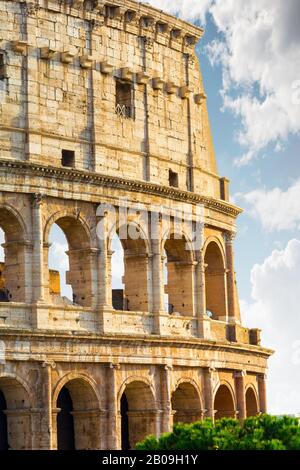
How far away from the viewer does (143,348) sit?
5831 cm

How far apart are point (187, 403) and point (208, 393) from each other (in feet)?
2.73

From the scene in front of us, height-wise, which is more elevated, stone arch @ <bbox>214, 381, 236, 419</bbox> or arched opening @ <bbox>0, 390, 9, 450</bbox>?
stone arch @ <bbox>214, 381, 236, 419</bbox>

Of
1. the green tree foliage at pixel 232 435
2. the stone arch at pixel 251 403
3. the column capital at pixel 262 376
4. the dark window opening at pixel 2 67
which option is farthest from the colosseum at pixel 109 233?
the green tree foliage at pixel 232 435

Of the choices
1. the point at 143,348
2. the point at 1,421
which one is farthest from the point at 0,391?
the point at 143,348

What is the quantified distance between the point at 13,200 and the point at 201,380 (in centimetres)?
1090

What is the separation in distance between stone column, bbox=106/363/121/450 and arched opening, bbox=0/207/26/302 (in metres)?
4.10

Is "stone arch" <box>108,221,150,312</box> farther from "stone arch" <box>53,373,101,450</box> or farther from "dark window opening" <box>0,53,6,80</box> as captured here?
"dark window opening" <box>0,53,6,80</box>

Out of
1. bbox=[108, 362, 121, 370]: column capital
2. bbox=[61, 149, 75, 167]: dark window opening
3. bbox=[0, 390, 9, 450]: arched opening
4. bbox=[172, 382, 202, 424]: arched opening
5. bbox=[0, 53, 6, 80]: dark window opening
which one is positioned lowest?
bbox=[0, 390, 9, 450]: arched opening

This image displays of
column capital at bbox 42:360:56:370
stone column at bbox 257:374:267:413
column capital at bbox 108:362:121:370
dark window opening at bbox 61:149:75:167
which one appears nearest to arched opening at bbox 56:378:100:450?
column capital at bbox 108:362:121:370

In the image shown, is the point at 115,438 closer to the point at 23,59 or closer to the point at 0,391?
the point at 0,391

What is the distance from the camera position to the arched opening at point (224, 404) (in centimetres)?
6384

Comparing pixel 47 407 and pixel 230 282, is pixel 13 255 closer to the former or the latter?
pixel 47 407

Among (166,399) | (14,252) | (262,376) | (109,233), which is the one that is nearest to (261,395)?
(262,376)

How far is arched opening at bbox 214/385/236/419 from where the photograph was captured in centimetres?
6384
